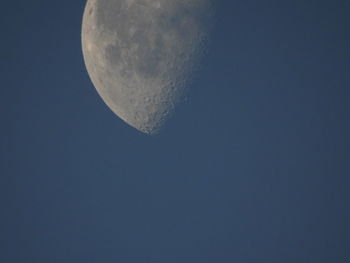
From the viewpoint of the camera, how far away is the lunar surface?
6.51 metres

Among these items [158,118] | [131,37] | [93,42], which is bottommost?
[158,118]

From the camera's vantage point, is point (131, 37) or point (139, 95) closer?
point (131, 37)

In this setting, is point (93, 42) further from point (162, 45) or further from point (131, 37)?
point (162, 45)

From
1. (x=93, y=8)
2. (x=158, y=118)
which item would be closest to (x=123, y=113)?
(x=158, y=118)

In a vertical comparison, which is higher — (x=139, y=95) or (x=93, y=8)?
(x=93, y=8)

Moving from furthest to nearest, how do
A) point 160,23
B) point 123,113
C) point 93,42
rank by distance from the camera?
1. point 123,113
2. point 93,42
3. point 160,23

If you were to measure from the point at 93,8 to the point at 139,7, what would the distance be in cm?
121

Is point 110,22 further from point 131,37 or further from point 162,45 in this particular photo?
point 162,45

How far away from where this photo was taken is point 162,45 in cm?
658

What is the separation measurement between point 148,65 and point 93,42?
141 centimetres

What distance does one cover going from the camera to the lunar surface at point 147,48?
6.51 meters

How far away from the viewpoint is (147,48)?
21.9 feet

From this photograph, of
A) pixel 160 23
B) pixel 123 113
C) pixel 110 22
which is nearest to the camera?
pixel 160 23

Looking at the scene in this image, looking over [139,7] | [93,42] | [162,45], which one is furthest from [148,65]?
[93,42]
